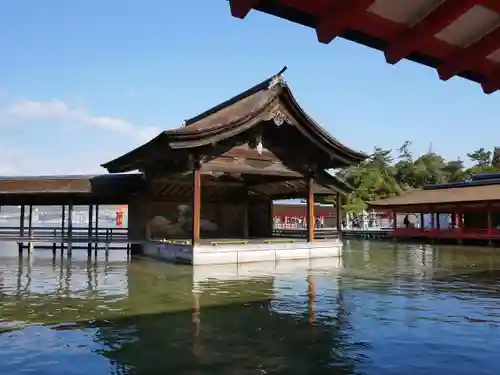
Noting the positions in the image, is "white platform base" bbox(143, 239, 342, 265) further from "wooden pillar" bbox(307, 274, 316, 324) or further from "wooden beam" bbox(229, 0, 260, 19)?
"wooden beam" bbox(229, 0, 260, 19)

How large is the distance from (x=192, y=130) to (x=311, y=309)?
8930 millimetres

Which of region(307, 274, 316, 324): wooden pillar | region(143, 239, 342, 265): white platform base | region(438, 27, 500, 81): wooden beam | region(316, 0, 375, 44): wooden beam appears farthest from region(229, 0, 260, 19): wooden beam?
region(143, 239, 342, 265): white platform base

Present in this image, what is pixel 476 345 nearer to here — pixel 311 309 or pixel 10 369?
Result: pixel 311 309

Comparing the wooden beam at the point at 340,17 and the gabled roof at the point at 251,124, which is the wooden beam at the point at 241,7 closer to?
the wooden beam at the point at 340,17

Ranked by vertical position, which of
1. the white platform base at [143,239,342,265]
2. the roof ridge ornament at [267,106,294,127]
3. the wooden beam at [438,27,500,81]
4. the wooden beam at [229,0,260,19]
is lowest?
the white platform base at [143,239,342,265]

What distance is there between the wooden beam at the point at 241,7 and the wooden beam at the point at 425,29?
1.34 m

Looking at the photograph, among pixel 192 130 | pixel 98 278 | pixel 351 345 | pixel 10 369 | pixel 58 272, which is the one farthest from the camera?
pixel 192 130

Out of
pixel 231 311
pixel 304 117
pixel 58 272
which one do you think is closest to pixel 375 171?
pixel 304 117

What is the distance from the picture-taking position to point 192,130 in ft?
54.1

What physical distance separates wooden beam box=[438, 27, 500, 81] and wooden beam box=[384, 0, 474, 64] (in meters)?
0.46

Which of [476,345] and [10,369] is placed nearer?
[10,369]

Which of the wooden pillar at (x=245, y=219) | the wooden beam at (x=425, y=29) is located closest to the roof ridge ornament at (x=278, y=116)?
the wooden pillar at (x=245, y=219)

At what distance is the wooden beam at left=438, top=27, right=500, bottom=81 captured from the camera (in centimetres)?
411

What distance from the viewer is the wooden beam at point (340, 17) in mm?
3625
